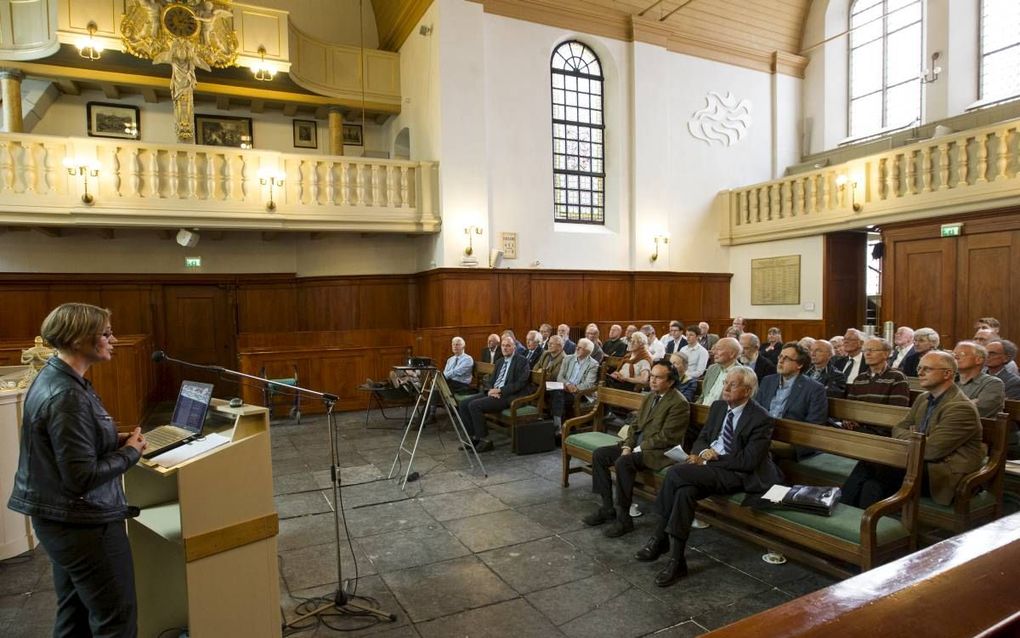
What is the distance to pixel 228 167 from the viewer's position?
895 centimetres

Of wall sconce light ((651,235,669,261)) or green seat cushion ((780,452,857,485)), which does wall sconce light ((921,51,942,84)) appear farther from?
green seat cushion ((780,452,857,485))

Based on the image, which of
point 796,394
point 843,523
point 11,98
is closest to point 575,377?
point 796,394

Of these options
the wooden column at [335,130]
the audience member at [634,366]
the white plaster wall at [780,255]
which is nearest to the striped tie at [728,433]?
the audience member at [634,366]

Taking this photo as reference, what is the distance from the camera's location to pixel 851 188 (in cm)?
1006

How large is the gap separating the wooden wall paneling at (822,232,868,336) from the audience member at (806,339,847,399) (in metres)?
6.15

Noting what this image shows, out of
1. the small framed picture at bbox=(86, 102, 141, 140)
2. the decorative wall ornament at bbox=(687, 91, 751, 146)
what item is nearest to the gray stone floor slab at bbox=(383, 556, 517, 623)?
the small framed picture at bbox=(86, 102, 141, 140)

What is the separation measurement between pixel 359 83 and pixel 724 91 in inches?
298

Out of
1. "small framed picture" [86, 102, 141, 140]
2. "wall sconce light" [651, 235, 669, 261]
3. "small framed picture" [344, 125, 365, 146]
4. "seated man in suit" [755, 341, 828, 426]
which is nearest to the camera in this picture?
"seated man in suit" [755, 341, 828, 426]

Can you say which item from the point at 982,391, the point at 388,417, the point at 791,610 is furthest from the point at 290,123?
the point at 791,610

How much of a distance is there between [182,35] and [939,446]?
389 inches

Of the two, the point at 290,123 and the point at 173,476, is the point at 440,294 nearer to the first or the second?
the point at 290,123

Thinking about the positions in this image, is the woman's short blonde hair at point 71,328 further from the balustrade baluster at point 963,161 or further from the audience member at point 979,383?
the balustrade baluster at point 963,161

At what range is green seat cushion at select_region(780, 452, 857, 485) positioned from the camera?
12.7 feet

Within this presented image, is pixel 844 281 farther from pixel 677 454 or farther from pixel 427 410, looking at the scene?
pixel 427 410
